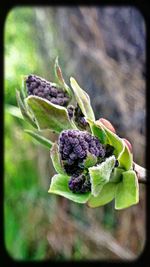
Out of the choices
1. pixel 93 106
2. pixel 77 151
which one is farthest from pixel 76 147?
pixel 93 106

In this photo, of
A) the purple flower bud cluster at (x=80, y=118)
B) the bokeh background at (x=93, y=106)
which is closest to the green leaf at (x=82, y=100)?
the purple flower bud cluster at (x=80, y=118)

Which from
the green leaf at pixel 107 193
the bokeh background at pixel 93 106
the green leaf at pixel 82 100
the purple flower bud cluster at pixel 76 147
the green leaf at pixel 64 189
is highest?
the green leaf at pixel 82 100

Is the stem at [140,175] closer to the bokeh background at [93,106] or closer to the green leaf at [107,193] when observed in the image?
the green leaf at [107,193]

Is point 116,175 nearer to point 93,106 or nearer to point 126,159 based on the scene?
point 126,159

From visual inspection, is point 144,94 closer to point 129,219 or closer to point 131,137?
point 131,137

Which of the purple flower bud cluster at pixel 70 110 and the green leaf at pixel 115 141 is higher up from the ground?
the purple flower bud cluster at pixel 70 110

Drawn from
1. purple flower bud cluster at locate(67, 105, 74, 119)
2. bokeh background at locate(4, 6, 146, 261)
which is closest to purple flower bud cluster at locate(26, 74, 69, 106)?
purple flower bud cluster at locate(67, 105, 74, 119)
